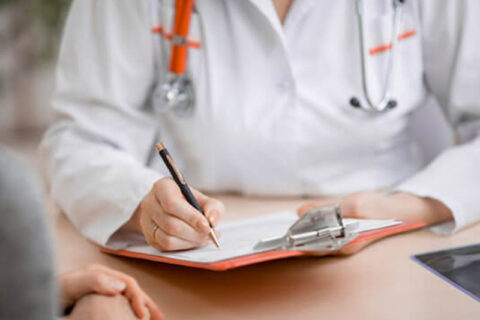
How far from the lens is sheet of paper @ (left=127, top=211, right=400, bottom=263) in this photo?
2.07 feet

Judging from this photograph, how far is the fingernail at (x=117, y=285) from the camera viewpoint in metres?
0.60

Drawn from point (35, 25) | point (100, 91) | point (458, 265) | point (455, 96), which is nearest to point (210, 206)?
point (458, 265)

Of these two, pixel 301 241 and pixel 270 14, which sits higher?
pixel 270 14

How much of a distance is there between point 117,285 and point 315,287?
21 cm

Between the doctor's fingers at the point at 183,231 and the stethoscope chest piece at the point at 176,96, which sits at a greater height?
the stethoscope chest piece at the point at 176,96

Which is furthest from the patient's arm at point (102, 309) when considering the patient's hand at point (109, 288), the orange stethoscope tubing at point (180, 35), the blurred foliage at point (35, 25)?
the blurred foliage at point (35, 25)

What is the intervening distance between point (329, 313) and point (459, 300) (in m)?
0.13

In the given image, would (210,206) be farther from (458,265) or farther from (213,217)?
(458,265)

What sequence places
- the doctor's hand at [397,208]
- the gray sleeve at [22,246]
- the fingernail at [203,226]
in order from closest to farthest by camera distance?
the gray sleeve at [22,246], the fingernail at [203,226], the doctor's hand at [397,208]

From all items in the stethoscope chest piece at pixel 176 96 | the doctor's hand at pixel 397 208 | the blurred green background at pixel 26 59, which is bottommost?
the blurred green background at pixel 26 59

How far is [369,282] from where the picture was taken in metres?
0.67

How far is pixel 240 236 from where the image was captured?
2.36ft

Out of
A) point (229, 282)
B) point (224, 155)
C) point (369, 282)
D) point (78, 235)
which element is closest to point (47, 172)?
point (78, 235)

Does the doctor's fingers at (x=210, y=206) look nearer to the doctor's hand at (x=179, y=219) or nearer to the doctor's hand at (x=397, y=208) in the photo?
the doctor's hand at (x=179, y=219)
